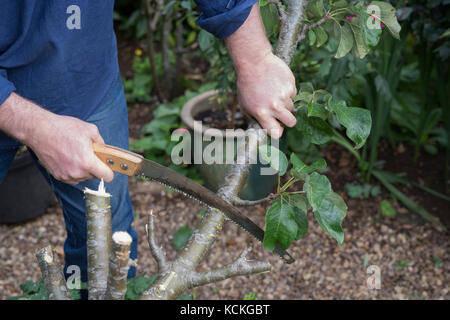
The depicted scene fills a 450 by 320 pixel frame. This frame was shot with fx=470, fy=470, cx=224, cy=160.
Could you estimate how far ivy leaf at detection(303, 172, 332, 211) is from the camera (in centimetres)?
110

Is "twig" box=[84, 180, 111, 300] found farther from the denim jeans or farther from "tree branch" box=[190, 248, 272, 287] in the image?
the denim jeans

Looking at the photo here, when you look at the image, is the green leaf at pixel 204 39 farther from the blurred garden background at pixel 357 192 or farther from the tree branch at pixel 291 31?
the tree branch at pixel 291 31

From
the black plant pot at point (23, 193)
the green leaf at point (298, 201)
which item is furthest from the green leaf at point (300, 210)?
the black plant pot at point (23, 193)

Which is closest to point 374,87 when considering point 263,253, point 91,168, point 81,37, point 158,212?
point 263,253

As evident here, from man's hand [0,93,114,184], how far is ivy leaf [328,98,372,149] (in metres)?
0.62

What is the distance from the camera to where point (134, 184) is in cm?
329

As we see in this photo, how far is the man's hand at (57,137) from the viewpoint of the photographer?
46.6 inches

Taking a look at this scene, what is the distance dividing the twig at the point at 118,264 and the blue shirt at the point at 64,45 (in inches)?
23.1

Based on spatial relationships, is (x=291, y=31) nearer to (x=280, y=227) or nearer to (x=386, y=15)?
(x=386, y=15)

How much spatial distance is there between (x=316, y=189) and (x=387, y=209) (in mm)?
1936

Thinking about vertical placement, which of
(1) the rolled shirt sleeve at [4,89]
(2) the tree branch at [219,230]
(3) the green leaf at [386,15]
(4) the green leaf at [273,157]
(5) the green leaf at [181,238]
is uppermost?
(3) the green leaf at [386,15]

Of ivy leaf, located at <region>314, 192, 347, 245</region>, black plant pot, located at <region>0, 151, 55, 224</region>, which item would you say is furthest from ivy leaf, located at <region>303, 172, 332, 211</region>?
black plant pot, located at <region>0, 151, 55, 224</region>

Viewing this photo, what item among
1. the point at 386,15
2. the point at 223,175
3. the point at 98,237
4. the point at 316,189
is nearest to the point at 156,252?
the point at 98,237

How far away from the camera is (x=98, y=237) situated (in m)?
1.08
